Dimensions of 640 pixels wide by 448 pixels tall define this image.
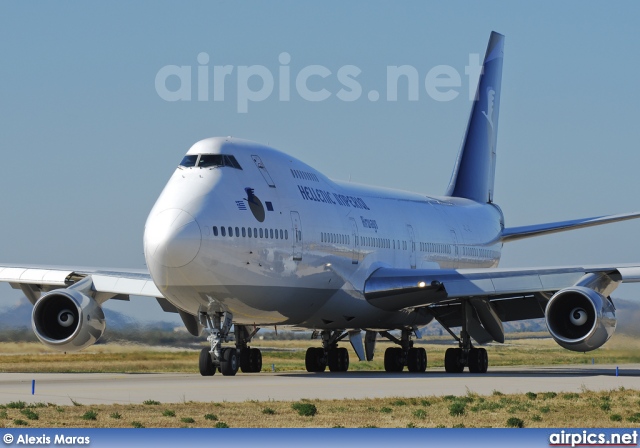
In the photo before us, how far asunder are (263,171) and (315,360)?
7.02 meters

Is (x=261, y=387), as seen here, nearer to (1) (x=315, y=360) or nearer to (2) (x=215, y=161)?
(2) (x=215, y=161)

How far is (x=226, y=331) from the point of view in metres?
24.4

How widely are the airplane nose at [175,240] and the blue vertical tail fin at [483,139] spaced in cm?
2009

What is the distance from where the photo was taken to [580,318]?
25406 mm

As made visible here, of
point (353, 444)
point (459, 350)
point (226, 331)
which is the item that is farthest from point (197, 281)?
point (353, 444)

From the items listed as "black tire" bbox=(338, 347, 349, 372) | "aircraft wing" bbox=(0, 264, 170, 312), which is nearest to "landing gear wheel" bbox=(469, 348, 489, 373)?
"black tire" bbox=(338, 347, 349, 372)

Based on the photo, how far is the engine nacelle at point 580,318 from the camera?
24875mm

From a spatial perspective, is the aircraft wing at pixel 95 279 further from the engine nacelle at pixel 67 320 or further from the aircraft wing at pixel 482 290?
the aircraft wing at pixel 482 290

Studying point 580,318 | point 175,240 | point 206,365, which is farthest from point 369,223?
point 175,240

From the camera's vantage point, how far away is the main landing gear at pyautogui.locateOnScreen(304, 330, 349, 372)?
30703mm

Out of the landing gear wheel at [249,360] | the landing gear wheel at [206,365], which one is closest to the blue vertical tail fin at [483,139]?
the landing gear wheel at [249,360]

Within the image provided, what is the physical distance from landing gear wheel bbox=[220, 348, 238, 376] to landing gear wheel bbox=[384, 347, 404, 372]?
327 inches

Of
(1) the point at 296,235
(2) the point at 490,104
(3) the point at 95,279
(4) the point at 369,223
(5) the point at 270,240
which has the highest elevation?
(2) the point at 490,104

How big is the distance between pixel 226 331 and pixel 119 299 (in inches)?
212
